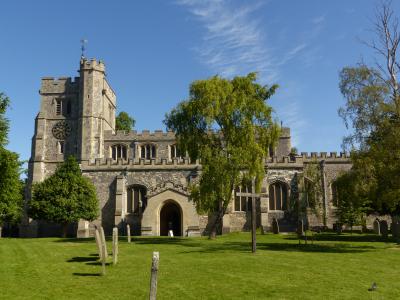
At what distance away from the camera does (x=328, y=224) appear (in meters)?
40.3

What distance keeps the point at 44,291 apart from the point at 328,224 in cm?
3351

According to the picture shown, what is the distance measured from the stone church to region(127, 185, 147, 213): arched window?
0.09 meters

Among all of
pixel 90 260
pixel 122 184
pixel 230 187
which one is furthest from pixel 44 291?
pixel 122 184

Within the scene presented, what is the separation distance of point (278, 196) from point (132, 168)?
1397 cm

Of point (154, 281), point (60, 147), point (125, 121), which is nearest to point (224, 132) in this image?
point (154, 281)

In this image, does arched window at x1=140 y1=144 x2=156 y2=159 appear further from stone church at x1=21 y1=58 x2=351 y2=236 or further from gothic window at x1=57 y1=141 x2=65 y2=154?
gothic window at x1=57 y1=141 x2=65 y2=154

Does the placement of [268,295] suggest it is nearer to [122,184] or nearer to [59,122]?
[122,184]

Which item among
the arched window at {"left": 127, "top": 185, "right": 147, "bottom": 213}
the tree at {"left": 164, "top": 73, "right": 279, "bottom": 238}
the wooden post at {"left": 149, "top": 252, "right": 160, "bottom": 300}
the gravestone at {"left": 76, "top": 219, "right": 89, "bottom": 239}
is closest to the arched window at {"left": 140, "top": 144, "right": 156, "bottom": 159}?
the arched window at {"left": 127, "top": 185, "right": 147, "bottom": 213}

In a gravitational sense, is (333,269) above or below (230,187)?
below

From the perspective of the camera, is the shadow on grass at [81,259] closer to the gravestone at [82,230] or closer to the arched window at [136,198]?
the arched window at [136,198]

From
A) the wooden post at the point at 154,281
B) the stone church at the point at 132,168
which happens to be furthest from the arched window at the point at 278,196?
the wooden post at the point at 154,281

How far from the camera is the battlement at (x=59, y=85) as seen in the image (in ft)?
167

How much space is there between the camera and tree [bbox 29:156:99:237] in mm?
36344

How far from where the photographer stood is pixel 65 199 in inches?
1436
